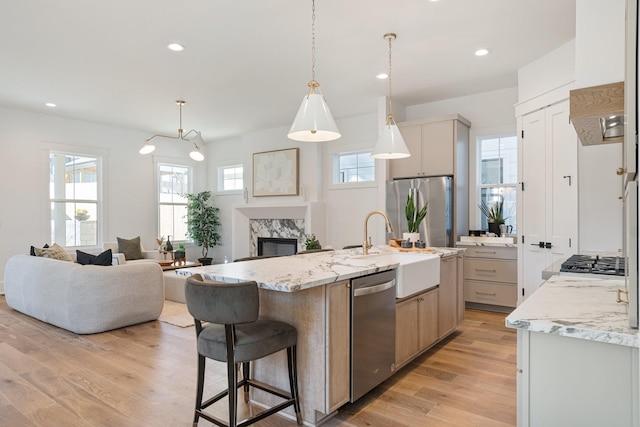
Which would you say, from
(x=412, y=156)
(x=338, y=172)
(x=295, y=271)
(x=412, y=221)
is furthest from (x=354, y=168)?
(x=295, y=271)

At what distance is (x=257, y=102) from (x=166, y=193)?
3556mm

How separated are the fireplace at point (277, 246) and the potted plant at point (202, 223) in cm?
133

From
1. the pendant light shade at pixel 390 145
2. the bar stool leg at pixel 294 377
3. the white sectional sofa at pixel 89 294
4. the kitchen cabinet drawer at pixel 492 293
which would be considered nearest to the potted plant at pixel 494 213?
the kitchen cabinet drawer at pixel 492 293

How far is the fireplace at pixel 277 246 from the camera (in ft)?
24.2

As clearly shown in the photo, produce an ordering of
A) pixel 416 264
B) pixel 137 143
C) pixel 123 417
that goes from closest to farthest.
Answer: pixel 123 417
pixel 416 264
pixel 137 143

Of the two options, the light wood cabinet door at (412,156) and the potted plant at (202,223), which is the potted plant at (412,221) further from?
the potted plant at (202,223)

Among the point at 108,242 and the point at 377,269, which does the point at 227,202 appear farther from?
the point at 377,269

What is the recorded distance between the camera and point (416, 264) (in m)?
2.97

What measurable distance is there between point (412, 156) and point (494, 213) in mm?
1322

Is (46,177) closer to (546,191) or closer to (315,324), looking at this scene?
(315,324)

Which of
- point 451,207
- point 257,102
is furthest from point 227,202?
point 451,207

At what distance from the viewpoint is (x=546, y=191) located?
4172 mm

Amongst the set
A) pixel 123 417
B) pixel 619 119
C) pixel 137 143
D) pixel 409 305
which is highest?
pixel 137 143

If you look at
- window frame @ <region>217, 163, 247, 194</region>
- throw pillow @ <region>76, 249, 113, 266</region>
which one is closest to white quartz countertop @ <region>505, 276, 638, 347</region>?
throw pillow @ <region>76, 249, 113, 266</region>
